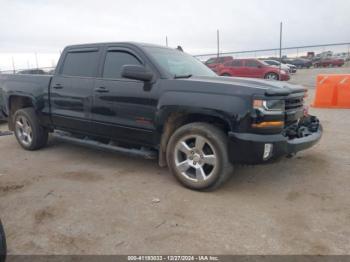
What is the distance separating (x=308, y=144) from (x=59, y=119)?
374cm

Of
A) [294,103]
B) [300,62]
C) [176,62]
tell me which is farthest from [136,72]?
[300,62]

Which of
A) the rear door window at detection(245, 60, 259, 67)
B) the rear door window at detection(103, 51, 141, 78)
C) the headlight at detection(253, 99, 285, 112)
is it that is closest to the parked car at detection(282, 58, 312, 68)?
the rear door window at detection(245, 60, 259, 67)

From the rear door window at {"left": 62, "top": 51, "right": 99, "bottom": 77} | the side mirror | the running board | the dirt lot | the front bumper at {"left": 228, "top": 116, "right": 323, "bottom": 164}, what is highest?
the rear door window at {"left": 62, "top": 51, "right": 99, "bottom": 77}

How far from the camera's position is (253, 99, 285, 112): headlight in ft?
11.2

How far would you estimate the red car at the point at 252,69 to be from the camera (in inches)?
722

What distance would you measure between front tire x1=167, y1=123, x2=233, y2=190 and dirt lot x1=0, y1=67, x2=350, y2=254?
0.17 m

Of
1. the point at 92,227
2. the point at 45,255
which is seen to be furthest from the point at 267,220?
the point at 45,255

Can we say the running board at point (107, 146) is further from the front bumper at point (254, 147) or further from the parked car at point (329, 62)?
the parked car at point (329, 62)

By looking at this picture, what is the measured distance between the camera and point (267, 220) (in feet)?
10.4

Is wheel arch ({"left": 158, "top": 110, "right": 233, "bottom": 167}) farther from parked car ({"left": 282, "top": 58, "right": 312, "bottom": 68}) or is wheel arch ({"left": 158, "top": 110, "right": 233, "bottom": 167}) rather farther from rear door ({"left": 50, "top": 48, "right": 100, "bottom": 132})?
parked car ({"left": 282, "top": 58, "right": 312, "bottom": 68})

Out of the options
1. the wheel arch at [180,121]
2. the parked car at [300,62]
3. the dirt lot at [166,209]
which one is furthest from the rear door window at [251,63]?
the parked car at [300,62]

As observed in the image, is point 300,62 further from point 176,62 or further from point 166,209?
point 166,209

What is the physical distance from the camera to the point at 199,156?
3811mm

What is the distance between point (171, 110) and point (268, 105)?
3.72ft
